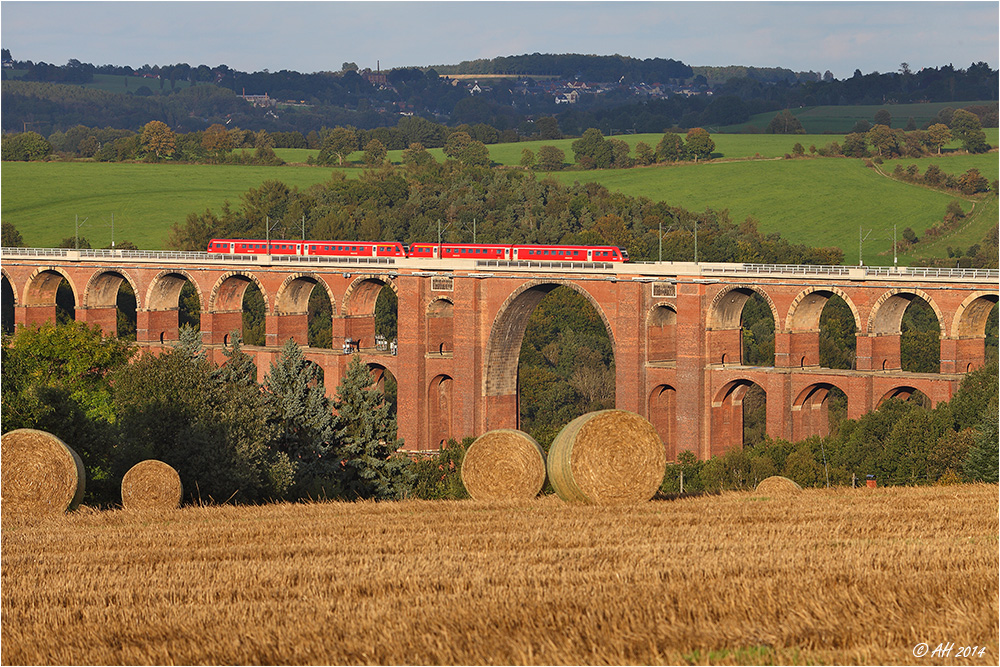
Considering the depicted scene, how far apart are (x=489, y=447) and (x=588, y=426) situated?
451 centimetres

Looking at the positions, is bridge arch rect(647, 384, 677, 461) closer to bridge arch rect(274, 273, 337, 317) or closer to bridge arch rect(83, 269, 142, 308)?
bridge arch rect(274, 273, 337, 317)

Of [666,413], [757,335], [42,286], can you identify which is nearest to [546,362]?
[757,335]

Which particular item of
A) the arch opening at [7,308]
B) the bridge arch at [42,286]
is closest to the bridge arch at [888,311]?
the bridge arch at [42,286]

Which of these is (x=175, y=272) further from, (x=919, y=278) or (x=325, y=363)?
(x=919, y=278)

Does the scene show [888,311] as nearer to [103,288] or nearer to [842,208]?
[103,288]

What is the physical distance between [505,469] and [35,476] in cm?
1200

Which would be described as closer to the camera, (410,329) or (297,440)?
(297,440)

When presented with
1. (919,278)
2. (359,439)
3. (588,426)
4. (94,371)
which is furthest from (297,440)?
(919,278)

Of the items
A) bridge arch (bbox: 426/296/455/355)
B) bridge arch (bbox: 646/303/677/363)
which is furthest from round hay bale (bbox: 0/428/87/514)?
bridge arch (bbox: 426/296/455/355)

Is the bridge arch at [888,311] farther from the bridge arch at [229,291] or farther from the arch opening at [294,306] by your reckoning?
the bridge arch at [229,291]

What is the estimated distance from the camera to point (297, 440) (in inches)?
2421

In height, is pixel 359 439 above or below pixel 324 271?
below

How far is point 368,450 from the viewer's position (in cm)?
6462

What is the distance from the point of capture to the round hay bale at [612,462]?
33812 millimetres
